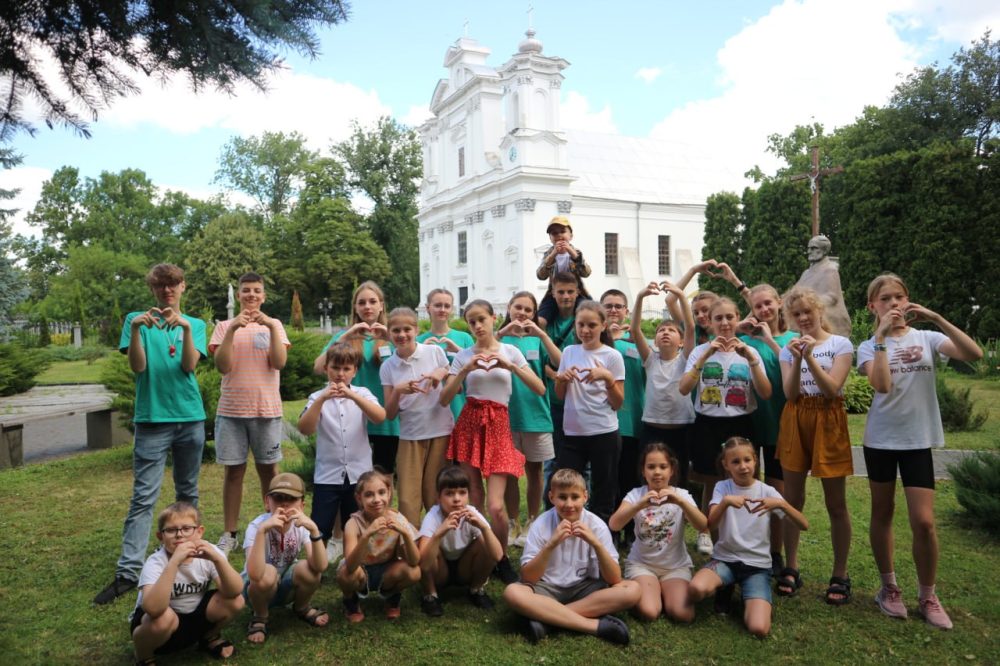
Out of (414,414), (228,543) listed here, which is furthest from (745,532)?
(228,543)

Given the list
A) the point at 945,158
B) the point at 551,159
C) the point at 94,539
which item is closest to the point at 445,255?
the point at 551,159

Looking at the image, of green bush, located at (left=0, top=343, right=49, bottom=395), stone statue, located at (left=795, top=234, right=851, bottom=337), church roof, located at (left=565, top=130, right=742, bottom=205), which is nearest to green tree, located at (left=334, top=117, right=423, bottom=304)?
church roof, located at (left=565, top=130, right=742, bottom=205)

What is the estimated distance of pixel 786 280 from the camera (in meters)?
25.9

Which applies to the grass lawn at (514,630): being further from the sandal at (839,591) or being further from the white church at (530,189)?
the white church at (530,189)

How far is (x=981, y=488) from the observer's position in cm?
549

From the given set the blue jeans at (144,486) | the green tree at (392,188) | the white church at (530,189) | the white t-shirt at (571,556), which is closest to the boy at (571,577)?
the white t-shirt at (571,556)

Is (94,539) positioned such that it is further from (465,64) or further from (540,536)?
(465,64)

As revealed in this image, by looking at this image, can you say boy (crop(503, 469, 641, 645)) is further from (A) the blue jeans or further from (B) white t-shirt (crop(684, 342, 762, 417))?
(A) the blue jeans

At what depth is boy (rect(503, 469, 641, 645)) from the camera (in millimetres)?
3629

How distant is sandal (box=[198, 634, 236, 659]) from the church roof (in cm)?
3608

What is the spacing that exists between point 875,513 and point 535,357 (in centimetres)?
229

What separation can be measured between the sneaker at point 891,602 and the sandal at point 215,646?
3.44m

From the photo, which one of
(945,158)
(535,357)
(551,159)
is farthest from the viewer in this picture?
(551,159)

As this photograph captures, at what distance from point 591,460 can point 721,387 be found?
0.95 meters
